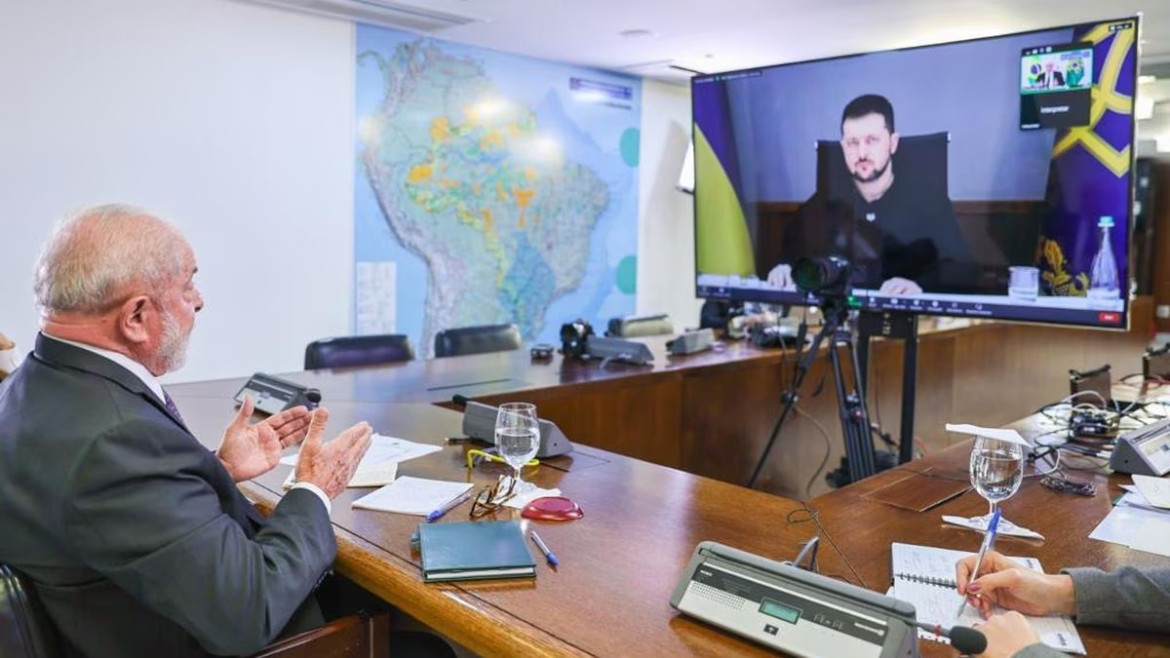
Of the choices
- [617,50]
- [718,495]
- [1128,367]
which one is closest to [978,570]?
[718,495]

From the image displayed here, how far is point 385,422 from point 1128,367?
6317mm

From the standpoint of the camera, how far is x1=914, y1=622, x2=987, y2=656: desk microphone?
0.99m

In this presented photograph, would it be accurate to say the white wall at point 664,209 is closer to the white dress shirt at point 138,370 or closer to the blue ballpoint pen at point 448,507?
the blue ballpoint pen at point 448,507

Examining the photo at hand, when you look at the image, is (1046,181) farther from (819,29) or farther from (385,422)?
(819,29)

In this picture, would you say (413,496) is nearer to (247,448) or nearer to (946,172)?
(247,448)

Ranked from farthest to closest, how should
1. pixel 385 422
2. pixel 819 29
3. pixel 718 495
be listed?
pixel 819 29
pixel 385 422
pixel 718 495

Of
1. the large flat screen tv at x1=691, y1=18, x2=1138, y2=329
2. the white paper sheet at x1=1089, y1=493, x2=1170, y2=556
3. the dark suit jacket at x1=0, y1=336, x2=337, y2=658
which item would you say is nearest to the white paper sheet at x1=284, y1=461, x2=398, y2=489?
the dark suit jacket at x1=0, y1=336, x2=337, y2=658

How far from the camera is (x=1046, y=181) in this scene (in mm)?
2400

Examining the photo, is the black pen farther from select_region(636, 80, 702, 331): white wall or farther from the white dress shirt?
select_region(636, 80, 702, 331): white wall

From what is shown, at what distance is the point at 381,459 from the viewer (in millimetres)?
1954

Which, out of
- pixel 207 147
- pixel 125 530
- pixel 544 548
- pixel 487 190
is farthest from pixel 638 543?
pixel 487 190

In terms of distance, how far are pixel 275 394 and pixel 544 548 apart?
132 centimetres

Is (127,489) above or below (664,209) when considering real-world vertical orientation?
below

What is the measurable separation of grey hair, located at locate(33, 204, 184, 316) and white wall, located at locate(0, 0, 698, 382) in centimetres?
316
